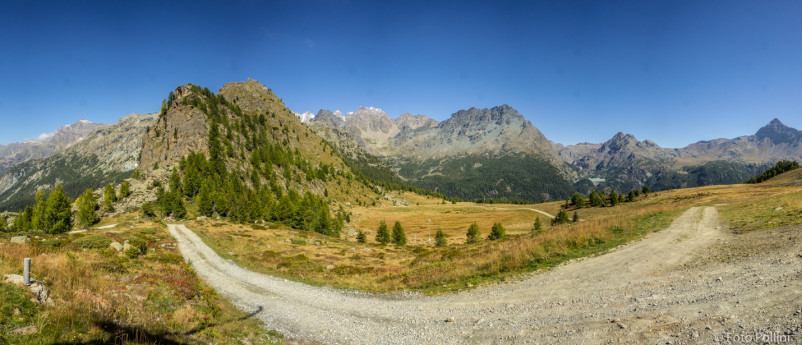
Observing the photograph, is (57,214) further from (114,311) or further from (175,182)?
(114,311)

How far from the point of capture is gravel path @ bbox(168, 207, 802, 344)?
8125 mm

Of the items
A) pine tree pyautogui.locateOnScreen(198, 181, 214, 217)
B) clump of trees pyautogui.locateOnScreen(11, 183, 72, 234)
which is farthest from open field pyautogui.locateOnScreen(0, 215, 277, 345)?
pine tree pyautogui.locateOnScreen(198, 181, 214, 217)

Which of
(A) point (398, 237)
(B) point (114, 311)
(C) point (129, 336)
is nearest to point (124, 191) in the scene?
(A) point (398, 237)

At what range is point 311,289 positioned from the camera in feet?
66.2

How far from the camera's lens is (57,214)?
5891 centimetres

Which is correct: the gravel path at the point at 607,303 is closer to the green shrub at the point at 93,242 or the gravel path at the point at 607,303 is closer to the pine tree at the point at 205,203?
the green shrub at the point at 93,242

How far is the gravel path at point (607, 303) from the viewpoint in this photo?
812 cm

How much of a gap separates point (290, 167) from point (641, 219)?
514 ft

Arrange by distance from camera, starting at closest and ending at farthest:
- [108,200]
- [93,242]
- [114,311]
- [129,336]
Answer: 1. [129,336]
2. [114,311]
3. [93,242]
4. [108,200]

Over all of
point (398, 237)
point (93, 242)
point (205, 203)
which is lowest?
point (398, 237)

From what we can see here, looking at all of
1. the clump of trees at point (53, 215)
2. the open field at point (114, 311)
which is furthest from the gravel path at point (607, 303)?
the clump of trees at point (53, 215)

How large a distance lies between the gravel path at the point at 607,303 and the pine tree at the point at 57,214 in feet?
219

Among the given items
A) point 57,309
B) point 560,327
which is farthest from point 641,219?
point 57,309

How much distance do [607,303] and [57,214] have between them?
3502 inches
